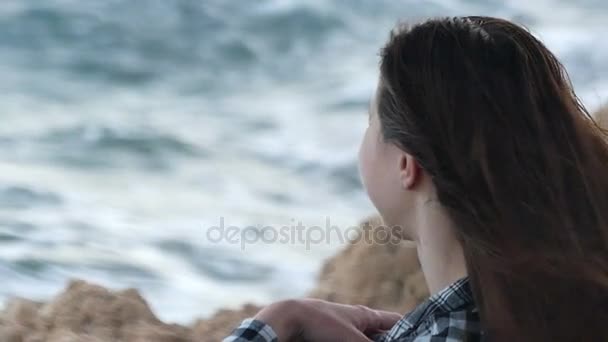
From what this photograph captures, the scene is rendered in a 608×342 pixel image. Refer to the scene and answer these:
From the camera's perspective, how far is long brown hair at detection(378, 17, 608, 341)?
121 centimetres

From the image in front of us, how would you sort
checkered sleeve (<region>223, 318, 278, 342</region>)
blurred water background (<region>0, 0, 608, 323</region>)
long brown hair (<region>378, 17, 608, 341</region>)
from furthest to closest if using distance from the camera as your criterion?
1. blurred water background (<region>0, 0, 608, 323</region>)
2. checkered sleeve (<region>223, 318, 278, 342</region>)
3. long brown hair (<region>378, 17, 608, 341</region>)

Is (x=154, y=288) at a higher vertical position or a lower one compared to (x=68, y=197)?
lower

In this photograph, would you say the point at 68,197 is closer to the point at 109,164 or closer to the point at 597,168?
the point at 109,164

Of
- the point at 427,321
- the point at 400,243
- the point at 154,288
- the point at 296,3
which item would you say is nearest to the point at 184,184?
the point at 154,288

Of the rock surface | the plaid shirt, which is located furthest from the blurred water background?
the plaid shirt

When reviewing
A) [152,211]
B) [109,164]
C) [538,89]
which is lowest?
[538,89]

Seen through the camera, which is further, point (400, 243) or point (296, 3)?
point (296, 3)

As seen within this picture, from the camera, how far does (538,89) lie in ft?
4.12

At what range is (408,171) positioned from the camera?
129cm

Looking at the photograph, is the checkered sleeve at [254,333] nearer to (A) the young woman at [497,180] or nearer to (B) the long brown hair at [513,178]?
(A) the young woman at [497,180]

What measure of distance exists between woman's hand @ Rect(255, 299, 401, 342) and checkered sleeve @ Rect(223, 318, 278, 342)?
11 mm

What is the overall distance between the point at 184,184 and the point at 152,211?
19.5 inches

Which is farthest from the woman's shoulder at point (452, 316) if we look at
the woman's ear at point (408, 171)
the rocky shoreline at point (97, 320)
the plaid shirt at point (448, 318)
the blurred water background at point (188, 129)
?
the blurred water background at point (188, 129)

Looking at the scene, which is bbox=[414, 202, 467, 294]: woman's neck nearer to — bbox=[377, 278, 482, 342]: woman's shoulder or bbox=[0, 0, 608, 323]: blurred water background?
bbox=[377, 278, 482, 342]: woman's shoulder
